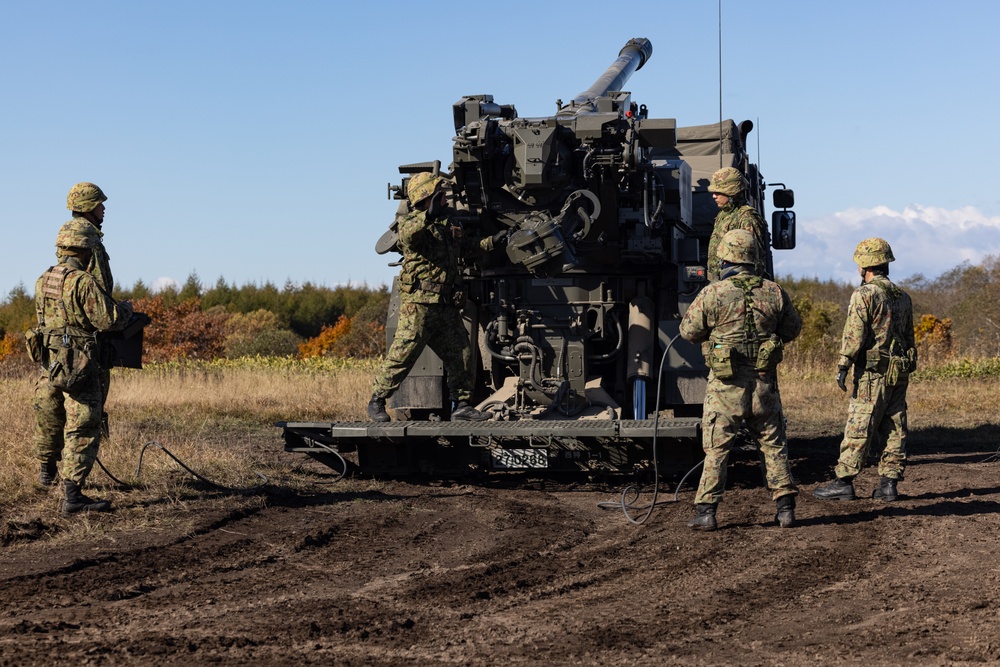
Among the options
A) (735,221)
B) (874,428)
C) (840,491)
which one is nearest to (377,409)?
(735,221)

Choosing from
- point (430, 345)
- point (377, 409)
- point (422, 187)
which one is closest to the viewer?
point (422, 187)

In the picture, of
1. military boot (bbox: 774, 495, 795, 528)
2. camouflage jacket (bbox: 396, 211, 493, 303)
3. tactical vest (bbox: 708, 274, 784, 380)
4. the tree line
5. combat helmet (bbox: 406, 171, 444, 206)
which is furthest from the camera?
the tree line

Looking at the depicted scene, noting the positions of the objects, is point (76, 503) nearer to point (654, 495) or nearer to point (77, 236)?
point (77, 236)

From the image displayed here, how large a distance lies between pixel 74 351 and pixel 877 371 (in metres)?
5.81

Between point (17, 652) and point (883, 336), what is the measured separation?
648 centimetres

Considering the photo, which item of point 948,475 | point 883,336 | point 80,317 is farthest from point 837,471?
point 80,317

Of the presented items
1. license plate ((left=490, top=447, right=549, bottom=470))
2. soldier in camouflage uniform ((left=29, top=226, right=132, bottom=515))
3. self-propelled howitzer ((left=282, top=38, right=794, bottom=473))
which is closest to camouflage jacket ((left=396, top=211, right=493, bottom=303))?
self-propelled howitzer ((left=282, top=38, right=794, bottom=473))

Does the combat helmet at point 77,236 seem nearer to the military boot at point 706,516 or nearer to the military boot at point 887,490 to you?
the military boot at point 706,516

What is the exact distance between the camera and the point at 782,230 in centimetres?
1284

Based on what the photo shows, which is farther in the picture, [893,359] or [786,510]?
[893,359]

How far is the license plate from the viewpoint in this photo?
999cm

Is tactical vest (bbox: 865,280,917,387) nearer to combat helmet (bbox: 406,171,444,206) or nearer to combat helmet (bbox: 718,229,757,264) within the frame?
combat helmet (bbox: 718,229,757,264)

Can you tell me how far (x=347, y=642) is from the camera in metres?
5.44

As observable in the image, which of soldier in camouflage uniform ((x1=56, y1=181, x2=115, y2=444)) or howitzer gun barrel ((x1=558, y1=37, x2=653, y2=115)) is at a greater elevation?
howitzer gun barrel ((x1=558, y1=37, x2=653, y2=115))
